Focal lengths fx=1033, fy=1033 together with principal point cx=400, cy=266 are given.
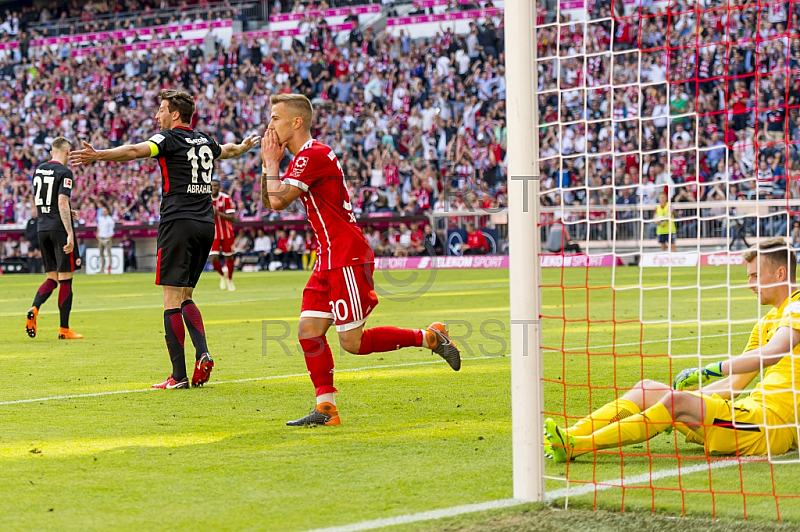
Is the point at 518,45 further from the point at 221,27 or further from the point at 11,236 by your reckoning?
the point at 221,27

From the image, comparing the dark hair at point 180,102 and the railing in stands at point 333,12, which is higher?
the railing in stands at point 333,12

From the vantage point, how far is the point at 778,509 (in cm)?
388

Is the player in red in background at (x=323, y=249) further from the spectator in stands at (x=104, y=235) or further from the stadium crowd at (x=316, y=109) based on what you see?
the spectator in stands at (x=104, y=235)

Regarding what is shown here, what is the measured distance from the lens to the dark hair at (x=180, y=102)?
756cm

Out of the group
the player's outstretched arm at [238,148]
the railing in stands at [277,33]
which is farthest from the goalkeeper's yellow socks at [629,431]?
the railing in stands at [277,33]

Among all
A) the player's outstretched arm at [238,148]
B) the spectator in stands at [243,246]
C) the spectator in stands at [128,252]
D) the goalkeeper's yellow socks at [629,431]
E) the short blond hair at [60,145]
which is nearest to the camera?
the goalkeeper's yellow socks at [629,431]

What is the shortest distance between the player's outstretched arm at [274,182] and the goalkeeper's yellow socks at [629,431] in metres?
2.12

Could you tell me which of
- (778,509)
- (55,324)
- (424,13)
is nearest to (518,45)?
(778,509)

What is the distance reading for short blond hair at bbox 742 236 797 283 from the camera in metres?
4.75

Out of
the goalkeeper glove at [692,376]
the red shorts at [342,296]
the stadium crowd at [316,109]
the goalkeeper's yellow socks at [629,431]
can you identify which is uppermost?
the stadium crowd at [316,109]

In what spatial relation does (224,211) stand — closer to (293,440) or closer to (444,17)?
(293,440)

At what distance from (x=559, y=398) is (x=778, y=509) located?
2.75 meters

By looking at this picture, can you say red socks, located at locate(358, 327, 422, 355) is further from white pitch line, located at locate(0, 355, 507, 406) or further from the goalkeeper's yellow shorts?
the goalkeeper's yellow shorts

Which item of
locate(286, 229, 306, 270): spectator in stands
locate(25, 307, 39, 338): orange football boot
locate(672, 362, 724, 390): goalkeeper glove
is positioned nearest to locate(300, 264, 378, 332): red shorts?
locate(672, 362, 724, 390): goalkeeper glove
